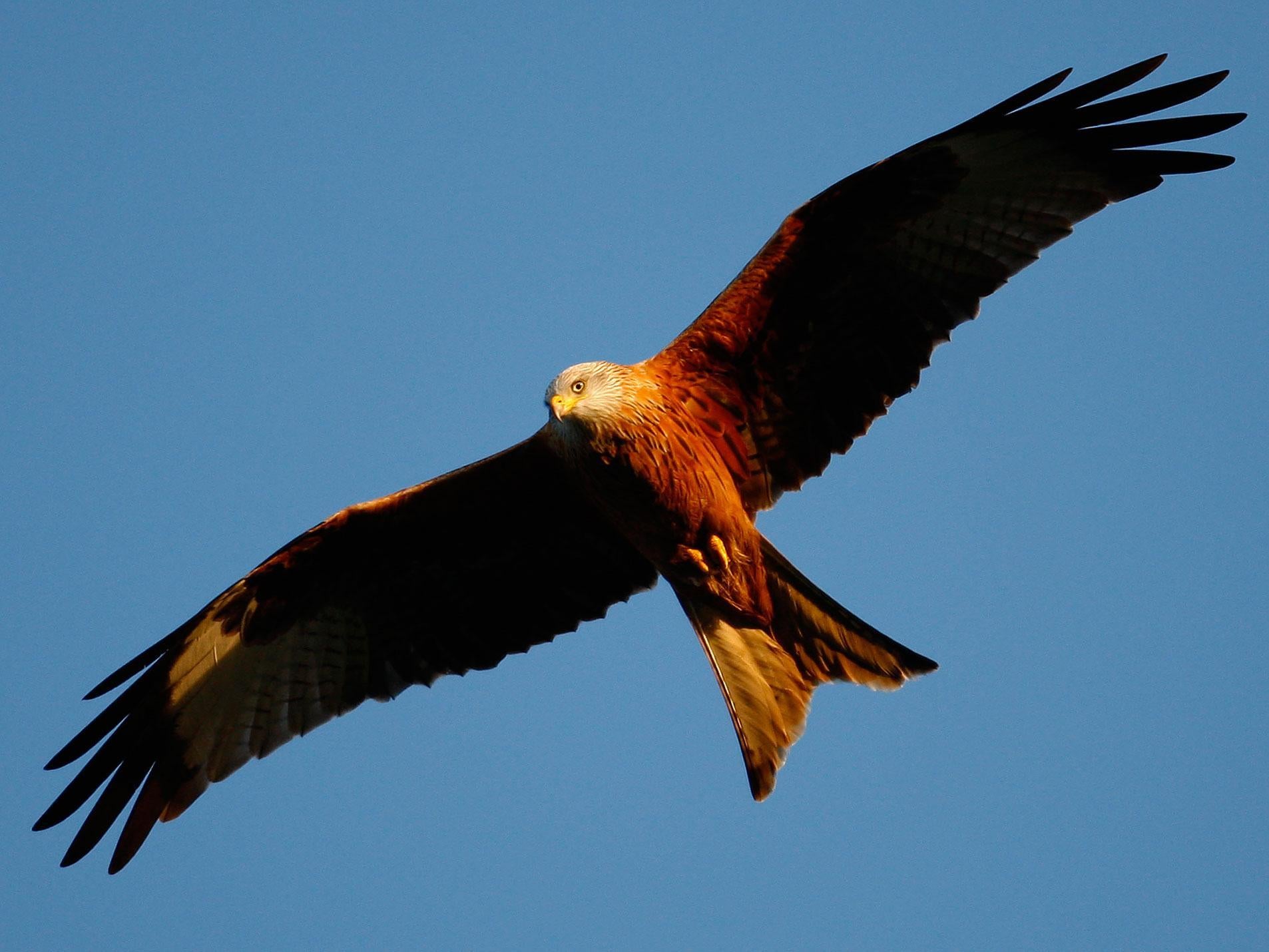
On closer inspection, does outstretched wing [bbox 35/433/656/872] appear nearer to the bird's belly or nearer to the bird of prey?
the bird of prey

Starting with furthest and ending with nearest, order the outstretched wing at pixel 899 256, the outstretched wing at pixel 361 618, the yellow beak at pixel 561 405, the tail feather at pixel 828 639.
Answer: the outstretched wing at pixel 361 618, the tail feather at pixel 828 639, the outstretched wing at pixel 899 256, the yellow beak at pixel 561 405

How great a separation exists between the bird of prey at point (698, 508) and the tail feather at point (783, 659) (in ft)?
0.04

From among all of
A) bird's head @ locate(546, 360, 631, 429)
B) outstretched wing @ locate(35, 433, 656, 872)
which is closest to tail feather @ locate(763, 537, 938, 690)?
outstretched wing @ locate(35, 433, 656, 872)

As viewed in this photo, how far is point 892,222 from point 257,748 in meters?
4.32

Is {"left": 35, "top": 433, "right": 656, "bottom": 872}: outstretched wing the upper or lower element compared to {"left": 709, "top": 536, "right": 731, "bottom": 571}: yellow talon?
upper

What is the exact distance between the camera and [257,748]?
7.43 m

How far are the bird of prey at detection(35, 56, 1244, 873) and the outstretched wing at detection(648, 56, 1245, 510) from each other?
10 millimetres

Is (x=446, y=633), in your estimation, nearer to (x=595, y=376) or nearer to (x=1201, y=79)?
(x=595, y=376)

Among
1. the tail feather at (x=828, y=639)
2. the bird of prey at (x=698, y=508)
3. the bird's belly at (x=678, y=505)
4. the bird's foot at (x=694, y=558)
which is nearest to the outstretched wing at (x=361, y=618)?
the bird of prey at (x=698, y=508)

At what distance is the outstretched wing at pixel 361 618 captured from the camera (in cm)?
718

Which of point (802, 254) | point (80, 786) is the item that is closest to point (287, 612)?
point (80, 786)

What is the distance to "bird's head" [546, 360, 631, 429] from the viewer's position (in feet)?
21.4

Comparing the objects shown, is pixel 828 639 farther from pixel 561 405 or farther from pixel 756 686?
pixel 561 405

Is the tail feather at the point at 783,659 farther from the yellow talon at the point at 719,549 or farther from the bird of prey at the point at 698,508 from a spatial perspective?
the yellow talon at the point at 719,549
